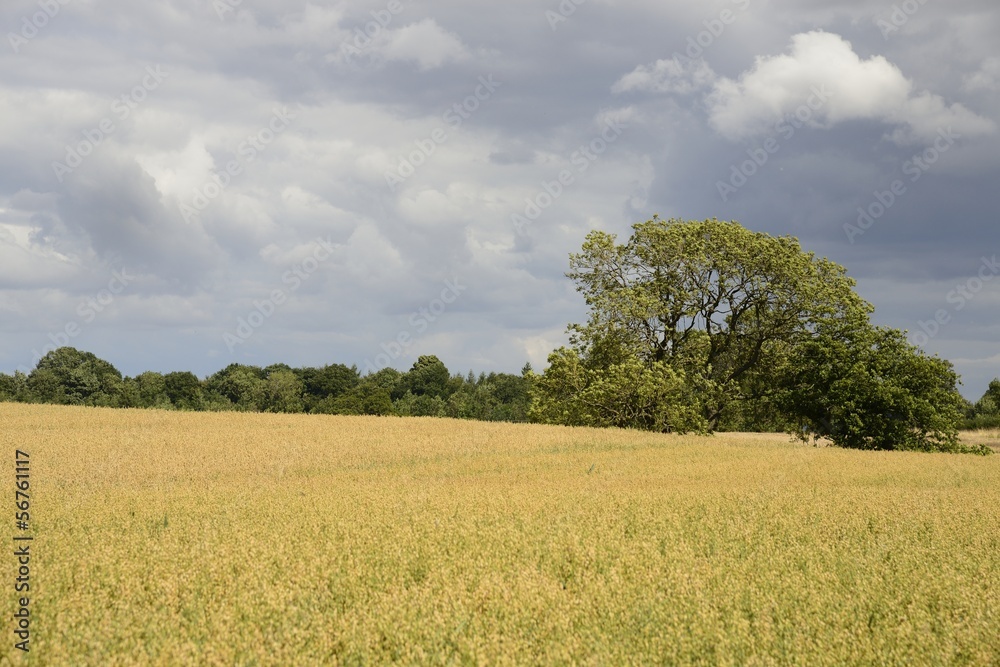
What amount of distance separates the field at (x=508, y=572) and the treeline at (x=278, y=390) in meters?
66.5

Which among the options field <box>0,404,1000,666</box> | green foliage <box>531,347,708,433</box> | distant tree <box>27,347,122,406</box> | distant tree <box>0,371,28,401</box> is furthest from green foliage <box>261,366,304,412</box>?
field <box>0,404,1000,666</box>

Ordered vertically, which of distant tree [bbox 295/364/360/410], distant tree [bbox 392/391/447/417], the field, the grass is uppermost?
distant tree [bbox 295/364/360/410]

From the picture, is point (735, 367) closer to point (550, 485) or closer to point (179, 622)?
point (550, 485)

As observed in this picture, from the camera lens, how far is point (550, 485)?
1342cm

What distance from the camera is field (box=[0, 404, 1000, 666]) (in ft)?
17.5

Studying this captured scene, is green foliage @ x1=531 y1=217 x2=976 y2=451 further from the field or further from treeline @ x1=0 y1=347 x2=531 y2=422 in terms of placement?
treeline @ x1=0 y1=347 x2=531 y2=422

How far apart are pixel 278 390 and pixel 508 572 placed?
9702 centimetres

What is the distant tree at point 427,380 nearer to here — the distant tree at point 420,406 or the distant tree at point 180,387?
the distant tree at point 420,406

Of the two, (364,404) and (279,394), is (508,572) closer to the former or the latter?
(364,404)

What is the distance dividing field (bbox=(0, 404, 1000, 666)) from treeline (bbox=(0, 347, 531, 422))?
66.5 m

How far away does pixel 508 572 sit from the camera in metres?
6.98

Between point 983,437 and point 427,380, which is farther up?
point 427,380

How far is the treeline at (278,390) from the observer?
8419cm

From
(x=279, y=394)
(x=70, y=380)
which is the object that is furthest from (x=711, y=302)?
(x=70, y=380)
